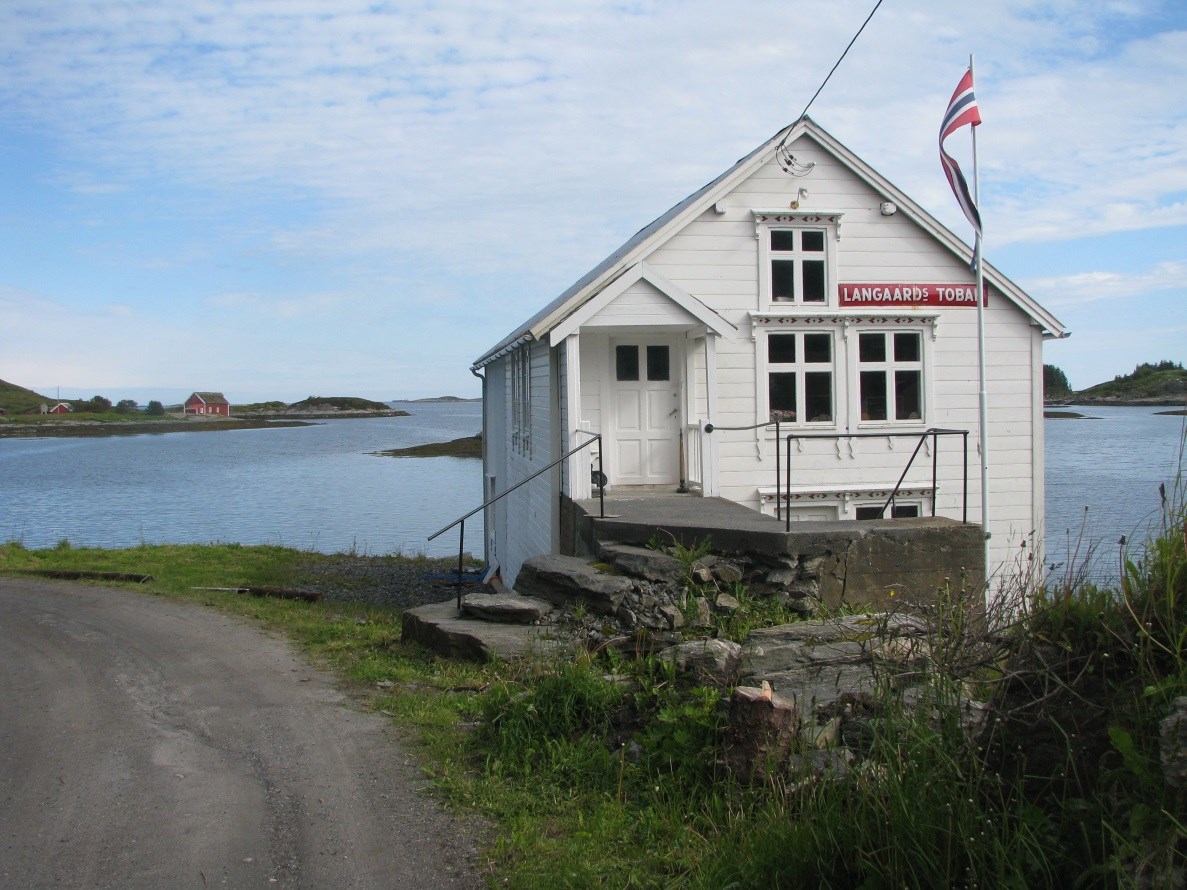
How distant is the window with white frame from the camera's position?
18.0 meters

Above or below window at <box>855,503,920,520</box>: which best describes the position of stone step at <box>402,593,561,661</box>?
below

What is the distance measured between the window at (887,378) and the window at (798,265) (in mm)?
1126

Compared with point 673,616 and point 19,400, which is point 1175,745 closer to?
point 673,616

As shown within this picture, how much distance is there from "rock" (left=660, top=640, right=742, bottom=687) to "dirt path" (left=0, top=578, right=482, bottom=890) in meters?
1.90

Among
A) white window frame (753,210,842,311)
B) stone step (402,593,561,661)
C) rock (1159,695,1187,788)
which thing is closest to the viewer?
rock (1159,695,1187,788)

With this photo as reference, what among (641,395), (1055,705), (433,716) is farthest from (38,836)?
(641,395)

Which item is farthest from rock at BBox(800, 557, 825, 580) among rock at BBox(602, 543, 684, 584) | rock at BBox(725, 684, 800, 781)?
rock at BBox(725, 684, 800, 781)

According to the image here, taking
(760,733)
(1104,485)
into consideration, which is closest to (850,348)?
(760,733)

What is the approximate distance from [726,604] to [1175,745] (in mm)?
6293

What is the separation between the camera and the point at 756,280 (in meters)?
16.3

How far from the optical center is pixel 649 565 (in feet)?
33.3

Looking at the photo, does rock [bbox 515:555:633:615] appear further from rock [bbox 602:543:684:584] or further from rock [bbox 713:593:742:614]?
rock [bbox 713:593:742:614]

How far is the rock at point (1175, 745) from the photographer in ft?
11.8

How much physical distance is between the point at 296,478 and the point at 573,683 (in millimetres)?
60125
